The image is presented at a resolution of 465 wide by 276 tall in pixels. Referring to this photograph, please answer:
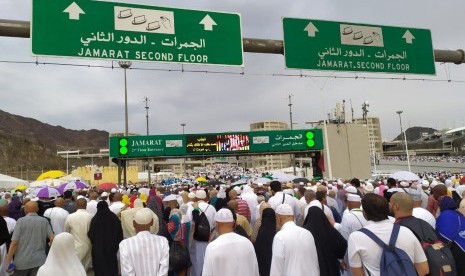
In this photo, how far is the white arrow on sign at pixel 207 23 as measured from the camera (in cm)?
926

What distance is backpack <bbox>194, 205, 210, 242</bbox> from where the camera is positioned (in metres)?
7.08

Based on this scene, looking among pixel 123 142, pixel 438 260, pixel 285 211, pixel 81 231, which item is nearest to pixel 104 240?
pixel 81 231

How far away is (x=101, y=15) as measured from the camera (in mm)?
8461

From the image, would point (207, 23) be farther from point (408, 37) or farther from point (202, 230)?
point (408, 37)

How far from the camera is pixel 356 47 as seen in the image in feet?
35.6

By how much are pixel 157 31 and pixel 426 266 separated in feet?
23.3

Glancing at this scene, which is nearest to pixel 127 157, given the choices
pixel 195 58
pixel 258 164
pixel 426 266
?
pixel 195 58

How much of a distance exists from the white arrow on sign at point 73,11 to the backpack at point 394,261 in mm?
7244

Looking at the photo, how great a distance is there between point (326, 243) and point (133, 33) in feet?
19.5

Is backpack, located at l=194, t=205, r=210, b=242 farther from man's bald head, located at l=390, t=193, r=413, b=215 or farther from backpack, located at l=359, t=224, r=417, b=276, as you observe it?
backpack, located at l=359, t=224, r=417, b=276

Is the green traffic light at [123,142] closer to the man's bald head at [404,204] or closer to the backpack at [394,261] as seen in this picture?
the man's bald head at [404,204]

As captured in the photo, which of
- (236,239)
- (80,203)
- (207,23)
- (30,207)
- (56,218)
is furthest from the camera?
(207,23)

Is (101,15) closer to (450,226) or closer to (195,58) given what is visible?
(195,58)

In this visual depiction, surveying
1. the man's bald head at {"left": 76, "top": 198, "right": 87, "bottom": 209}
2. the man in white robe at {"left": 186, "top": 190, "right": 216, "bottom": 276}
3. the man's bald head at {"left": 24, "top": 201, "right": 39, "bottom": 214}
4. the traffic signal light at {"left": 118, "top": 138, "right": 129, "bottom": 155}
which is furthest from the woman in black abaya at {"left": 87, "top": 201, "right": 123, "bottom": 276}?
the traffic signal light at {"left": 118, "top": 138, "right": 129, "bottom": 155}
